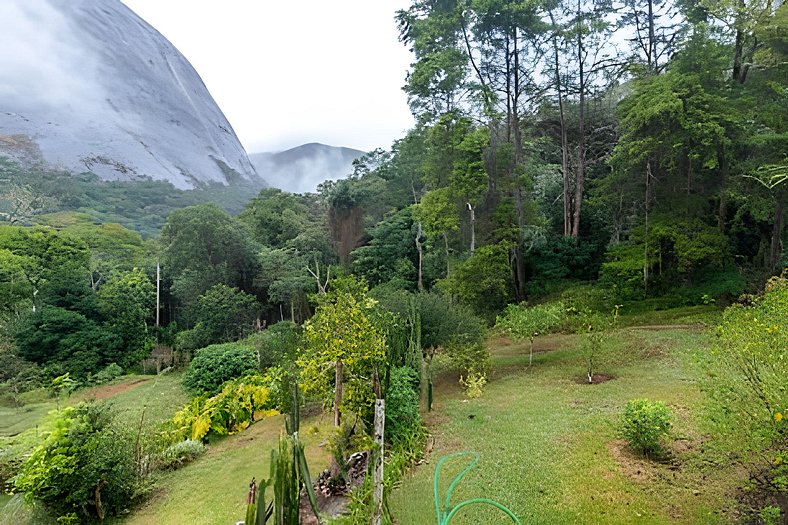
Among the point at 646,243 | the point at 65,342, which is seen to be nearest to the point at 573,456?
the point at 646,243

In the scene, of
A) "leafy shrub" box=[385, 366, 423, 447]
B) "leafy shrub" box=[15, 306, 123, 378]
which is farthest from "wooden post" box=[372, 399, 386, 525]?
"leafy shrub" box=[15, 306, 123, 378]

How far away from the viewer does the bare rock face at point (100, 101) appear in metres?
45.1

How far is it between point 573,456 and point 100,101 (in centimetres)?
6314

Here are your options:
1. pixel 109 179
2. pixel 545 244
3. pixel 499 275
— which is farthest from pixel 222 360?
pixel 109 179

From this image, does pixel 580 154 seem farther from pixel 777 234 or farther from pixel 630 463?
pixel 630 463

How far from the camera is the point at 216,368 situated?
11.6 meters

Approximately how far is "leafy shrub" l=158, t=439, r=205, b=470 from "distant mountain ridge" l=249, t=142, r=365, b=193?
6274 centimetres

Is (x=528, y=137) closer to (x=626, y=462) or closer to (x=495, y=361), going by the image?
(x=495, y=361)

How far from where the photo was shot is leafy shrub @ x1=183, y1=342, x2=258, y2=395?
11.4 meters

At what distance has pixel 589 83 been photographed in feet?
58.1

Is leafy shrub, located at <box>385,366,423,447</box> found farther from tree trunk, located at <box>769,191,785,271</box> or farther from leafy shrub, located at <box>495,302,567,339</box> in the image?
tree trunk, located at <box>769,191,785,271</box>

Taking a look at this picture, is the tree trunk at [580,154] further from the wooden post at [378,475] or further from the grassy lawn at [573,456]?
the wooden post at [378,475]

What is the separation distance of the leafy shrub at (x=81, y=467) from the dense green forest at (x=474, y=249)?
0.06m

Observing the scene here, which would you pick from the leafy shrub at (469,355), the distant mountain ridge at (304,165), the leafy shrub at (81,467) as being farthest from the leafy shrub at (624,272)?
the distant mountain ridge at (304,165)
